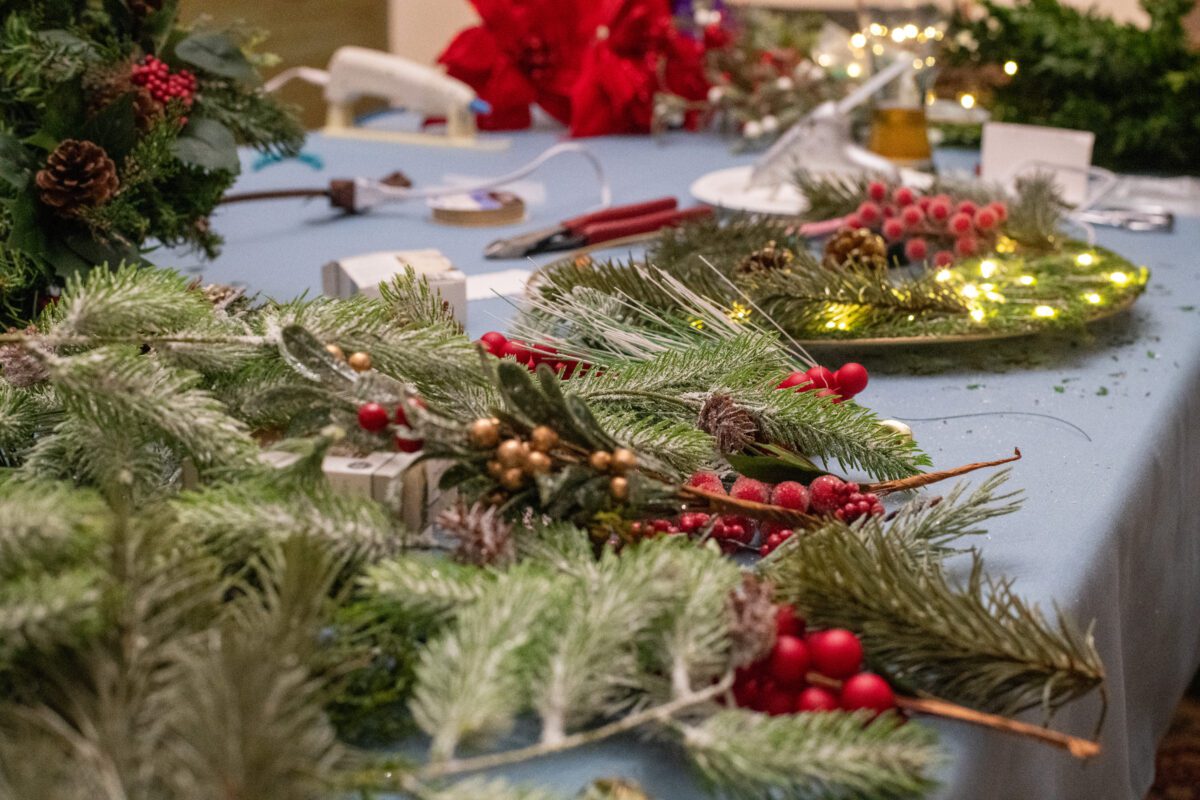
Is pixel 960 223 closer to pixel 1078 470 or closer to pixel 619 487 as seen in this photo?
pixel 1078 470

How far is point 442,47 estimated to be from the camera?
3.62 metres

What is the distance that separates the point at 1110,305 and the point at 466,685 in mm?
808

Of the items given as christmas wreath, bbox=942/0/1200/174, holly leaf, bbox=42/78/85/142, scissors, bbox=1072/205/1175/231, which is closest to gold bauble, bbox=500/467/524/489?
holly leaf, bbox=42/78/85/142

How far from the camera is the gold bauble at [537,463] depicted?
533mm

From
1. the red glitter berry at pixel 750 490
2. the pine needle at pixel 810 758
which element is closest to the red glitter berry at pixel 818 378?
the red glitter berry at pixel 750 490

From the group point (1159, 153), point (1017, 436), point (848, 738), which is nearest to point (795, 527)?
point (848, 738)

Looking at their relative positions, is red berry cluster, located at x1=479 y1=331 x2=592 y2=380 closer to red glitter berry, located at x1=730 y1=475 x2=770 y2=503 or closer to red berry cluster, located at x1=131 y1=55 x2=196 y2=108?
red glitter berry, located at x1=730 y1=475 x2=770 y2=503

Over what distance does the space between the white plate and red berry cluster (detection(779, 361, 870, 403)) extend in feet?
2.16

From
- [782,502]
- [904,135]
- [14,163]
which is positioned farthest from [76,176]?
[904,135]

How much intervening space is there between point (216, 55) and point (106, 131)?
0.15 metres

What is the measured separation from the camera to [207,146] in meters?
0.99

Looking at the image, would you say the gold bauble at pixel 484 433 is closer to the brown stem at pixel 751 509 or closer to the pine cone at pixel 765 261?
the brown stem at pixel 751 509

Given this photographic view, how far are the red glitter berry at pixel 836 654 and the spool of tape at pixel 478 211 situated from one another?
1.03m

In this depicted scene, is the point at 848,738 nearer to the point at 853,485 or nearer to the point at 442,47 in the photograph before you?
the point at 853,485
